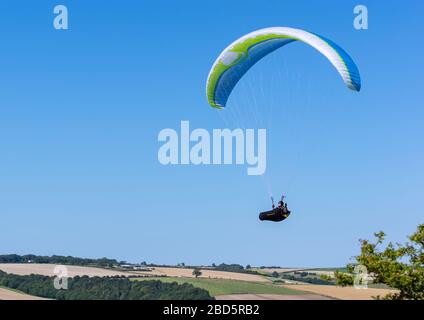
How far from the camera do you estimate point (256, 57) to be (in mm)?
28625

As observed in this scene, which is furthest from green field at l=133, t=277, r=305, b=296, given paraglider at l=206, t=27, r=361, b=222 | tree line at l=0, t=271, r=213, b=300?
paraglider at l=206, t=27, r=361, b=222

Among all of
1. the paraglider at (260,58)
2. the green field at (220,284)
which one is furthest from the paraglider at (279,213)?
the green field at (220,284)

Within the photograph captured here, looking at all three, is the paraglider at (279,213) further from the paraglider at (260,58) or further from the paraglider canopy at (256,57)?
the paraglider canopy at (256,57)

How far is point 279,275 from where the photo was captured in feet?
229

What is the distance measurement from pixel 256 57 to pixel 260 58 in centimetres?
46

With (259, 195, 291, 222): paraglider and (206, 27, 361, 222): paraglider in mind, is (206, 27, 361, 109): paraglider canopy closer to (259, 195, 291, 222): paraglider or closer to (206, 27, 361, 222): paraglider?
(206, 27, 361, 222): paraglider

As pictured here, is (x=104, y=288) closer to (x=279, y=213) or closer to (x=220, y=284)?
(x=220, y=284)

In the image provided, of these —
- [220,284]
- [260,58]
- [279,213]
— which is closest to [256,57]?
[260,58]

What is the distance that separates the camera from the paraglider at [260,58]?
74.8ft
